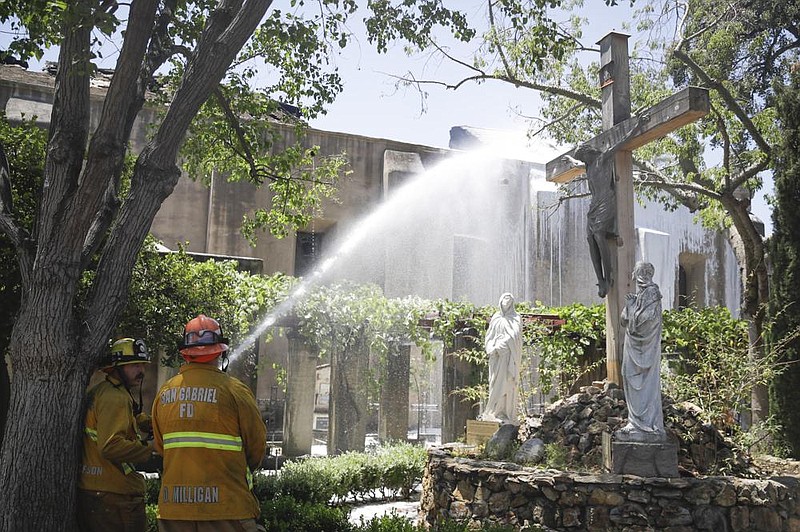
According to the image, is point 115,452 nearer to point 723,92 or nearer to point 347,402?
point 347,402

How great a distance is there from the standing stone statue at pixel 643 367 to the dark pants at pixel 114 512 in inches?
186

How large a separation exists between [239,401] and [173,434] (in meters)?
0.41

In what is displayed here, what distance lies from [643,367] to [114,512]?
5161mm

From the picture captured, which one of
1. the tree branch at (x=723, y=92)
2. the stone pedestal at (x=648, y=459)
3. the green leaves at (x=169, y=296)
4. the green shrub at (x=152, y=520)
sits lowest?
the green shrub at (x=152, y=520)

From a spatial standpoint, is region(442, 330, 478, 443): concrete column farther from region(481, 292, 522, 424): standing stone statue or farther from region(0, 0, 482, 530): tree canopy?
region(0, 0, 482, 530): tree canopy

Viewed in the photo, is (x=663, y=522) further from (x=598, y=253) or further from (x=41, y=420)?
(x=41, y=420)

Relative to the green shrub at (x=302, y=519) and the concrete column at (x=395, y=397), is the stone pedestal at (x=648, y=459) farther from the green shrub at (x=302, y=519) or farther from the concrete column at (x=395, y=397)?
the concrete column at (x=395, y=397)

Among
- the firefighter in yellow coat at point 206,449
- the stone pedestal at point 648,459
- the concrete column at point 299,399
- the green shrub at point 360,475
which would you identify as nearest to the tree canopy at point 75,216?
the firefighter in yellow coat at point 206,449

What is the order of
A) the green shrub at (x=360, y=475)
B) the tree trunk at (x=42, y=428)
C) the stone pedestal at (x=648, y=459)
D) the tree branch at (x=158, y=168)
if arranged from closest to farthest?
the tree trunk at (x=42, y=428), the tree branch at (x=158, y=168), the stone pedestal at (x=648, y=459), the green shrub at (x=360, y=475)

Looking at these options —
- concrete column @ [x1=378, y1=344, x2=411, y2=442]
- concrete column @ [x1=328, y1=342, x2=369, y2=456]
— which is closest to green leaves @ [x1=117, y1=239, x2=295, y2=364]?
concrete column @ [x1=328, y1=342, x2=369, y2=456]

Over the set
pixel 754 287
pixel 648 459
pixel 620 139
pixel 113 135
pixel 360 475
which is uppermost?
pixel 620 139

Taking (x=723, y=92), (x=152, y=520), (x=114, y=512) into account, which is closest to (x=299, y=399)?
(x=152, y=520)

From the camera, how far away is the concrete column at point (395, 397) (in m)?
14.0

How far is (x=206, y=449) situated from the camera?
4.16 meters
